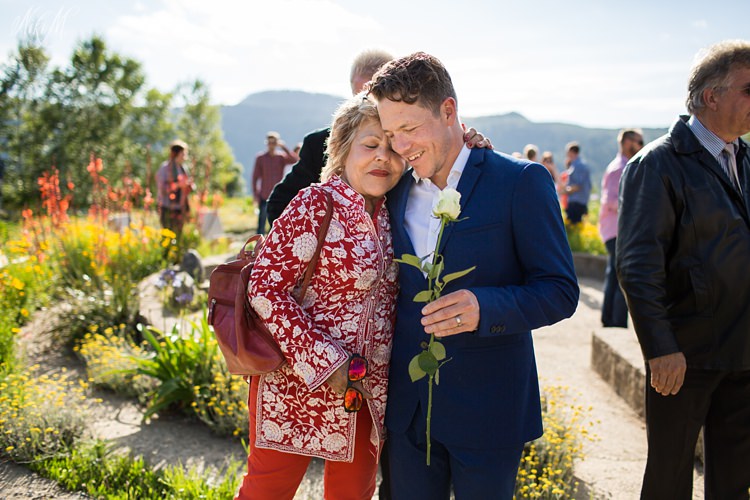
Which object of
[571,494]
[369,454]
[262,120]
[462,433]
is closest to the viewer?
[462,433]

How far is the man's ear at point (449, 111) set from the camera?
5.30 ft

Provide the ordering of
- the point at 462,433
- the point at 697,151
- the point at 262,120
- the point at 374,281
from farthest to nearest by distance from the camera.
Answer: the point at 262,120
the point at 697,151
the point at 374,281
the point at 462,433

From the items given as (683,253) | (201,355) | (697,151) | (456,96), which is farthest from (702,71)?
(201,355)

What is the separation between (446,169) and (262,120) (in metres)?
152

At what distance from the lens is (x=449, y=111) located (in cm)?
164

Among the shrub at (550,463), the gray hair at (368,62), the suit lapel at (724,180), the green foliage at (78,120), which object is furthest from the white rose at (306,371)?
the green foliage at (78,120)

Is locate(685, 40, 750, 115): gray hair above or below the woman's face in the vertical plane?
above

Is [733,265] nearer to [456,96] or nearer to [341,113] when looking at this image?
[456,96]

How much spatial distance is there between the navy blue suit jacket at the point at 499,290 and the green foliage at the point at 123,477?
145cm

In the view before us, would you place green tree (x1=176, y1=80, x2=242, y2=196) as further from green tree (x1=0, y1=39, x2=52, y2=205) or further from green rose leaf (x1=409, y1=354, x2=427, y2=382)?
green rose leaf (x1=409, y1=354, x2=427, y2=382)

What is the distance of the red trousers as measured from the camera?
1.86 metres

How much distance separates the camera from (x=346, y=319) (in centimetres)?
177

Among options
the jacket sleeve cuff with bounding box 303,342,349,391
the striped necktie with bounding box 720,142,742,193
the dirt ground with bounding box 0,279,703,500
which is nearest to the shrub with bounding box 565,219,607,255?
the dirt ground with bounding box 0,279,703,500

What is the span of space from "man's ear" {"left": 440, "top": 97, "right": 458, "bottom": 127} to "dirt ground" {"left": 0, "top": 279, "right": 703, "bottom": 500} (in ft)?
6.61
